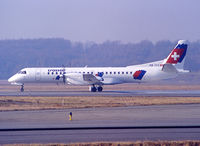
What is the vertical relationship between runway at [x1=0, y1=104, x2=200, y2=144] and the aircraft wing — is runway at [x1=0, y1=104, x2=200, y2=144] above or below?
below

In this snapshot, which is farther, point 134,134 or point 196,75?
point 196,75

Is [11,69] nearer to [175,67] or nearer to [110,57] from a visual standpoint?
[110,57]

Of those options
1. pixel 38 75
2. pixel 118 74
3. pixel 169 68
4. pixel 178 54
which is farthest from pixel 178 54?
pixel 38 75

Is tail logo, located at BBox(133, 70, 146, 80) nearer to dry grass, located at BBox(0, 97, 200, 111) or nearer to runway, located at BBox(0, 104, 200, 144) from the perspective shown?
dry grass, located at BBox(0, 97, 200, 111)

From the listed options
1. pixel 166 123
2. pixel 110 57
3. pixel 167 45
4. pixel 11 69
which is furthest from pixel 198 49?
pixel 166 123

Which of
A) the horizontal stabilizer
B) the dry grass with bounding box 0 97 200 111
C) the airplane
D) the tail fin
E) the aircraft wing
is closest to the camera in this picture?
the dry grass with bounding box 0 97 200 111

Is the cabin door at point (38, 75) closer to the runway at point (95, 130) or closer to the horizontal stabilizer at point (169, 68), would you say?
the horizontal stabilizer at point (169, 68)

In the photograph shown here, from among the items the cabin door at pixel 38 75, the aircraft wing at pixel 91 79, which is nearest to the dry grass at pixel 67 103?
the aircraft wing at pixel 91 79

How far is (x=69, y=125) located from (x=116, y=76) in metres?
→ 36.9

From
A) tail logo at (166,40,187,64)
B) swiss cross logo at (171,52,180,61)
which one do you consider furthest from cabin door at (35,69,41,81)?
swiss cross logo at (171,52,180,61)

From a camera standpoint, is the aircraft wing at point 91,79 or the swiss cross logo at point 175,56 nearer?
the aircraft wing at point 91,79

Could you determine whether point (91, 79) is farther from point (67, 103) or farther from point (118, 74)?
point (67, 103)

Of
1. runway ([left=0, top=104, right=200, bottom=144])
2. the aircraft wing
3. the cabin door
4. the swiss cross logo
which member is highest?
the swiss cross logo

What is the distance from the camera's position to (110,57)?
15438cm
